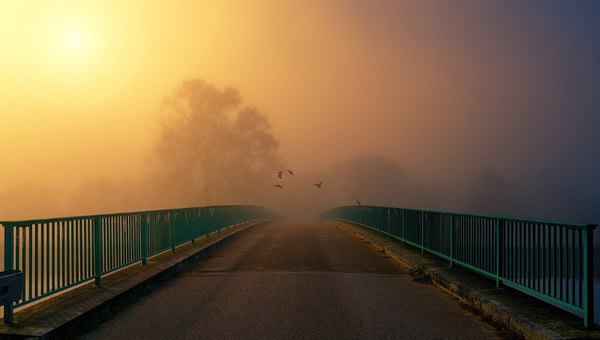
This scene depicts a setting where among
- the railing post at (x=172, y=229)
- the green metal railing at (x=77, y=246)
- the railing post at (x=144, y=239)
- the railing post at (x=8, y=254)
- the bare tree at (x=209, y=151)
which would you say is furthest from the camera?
the bare tree at (x=209, y=151)

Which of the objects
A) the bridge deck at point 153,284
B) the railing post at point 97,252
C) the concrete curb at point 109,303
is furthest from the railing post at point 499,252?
the railing post at point 97,252

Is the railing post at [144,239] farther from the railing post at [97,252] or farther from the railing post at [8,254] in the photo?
the railing post at [8,254]

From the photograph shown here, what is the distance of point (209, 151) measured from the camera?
50438 mm

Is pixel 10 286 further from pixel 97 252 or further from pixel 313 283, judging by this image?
pixel 313 283

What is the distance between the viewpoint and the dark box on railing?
6139 mm

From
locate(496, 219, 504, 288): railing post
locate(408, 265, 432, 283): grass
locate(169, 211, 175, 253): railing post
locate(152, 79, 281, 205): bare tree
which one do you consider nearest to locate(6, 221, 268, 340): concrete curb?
locate(169, 211, 175, 253): railing post

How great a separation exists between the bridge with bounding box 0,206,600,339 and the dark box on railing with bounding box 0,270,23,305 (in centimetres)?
9

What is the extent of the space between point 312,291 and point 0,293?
4891 millimetres

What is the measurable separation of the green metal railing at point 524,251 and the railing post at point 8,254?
6.87m

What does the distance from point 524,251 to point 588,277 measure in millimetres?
1664

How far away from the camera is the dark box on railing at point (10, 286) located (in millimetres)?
6139

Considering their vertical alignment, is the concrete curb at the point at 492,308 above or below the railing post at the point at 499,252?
below

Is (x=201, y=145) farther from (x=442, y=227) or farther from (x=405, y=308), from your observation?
(x=405, y=308)

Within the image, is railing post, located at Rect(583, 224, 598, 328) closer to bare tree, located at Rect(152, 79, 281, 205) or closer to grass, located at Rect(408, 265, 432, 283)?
grass, located at Rect(408, 265, 432, 283)
